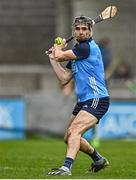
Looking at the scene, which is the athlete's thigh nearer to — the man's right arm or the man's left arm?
the man's right arm

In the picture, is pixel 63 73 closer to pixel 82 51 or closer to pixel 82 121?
pixel 82 51

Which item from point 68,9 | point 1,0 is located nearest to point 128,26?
point 68,9

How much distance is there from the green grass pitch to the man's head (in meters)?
1.78

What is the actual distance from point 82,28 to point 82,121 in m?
1.20

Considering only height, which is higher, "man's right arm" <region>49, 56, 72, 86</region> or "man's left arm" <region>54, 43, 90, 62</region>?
"man's left arm" <region>54, 43, 90, 62</region>

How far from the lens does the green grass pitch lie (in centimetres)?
1159

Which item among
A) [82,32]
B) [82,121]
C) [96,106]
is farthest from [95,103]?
[82,32]

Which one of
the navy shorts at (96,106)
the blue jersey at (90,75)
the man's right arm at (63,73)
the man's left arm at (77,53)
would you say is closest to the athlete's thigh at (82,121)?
the navy shorts at (96,106)

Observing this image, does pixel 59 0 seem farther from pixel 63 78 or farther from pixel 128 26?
pixel 63 78

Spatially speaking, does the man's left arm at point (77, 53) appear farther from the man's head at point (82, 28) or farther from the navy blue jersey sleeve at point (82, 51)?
the man's head at point (82, 28)

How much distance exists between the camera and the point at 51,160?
1449 centimetres

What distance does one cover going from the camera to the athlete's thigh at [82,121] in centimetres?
1154

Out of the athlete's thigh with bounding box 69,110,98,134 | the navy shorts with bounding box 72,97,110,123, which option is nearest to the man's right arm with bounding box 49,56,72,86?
the navy shorts with bounding box 72,97,110,123

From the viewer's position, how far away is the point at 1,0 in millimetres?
29312
